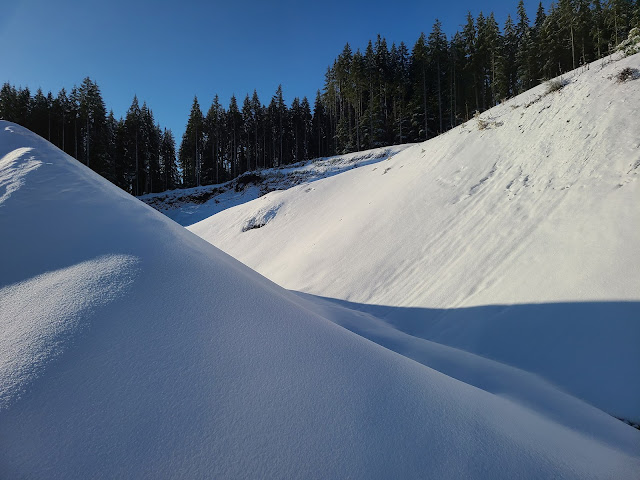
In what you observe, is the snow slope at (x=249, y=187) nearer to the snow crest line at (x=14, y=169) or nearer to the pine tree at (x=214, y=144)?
the pine tree at (x=214, y=144)

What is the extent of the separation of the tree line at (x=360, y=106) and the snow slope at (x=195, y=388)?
35.4 m

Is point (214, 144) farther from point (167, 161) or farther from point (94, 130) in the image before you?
point (94, 130)

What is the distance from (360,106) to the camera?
40.2 meters

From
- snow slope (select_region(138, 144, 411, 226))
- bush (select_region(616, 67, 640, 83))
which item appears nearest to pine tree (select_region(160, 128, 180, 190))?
snow slope (select_region(138, 144, 411, 226))

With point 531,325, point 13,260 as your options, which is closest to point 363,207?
point 531,325

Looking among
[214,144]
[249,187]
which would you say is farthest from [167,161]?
[249,187]

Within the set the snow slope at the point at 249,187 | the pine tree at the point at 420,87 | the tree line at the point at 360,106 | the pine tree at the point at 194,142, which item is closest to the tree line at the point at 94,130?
the tree line at the point at 360,106

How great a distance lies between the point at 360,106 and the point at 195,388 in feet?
141

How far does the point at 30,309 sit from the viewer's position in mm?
1842

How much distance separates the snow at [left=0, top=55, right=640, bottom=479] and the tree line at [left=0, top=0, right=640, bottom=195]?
116 ft

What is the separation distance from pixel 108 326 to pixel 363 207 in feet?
30.5

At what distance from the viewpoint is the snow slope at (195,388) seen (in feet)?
4.57

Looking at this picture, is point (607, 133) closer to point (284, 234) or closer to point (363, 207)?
point (363, 207)

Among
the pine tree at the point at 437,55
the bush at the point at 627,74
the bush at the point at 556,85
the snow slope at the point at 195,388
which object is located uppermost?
the pine tree at the point at 437,55
